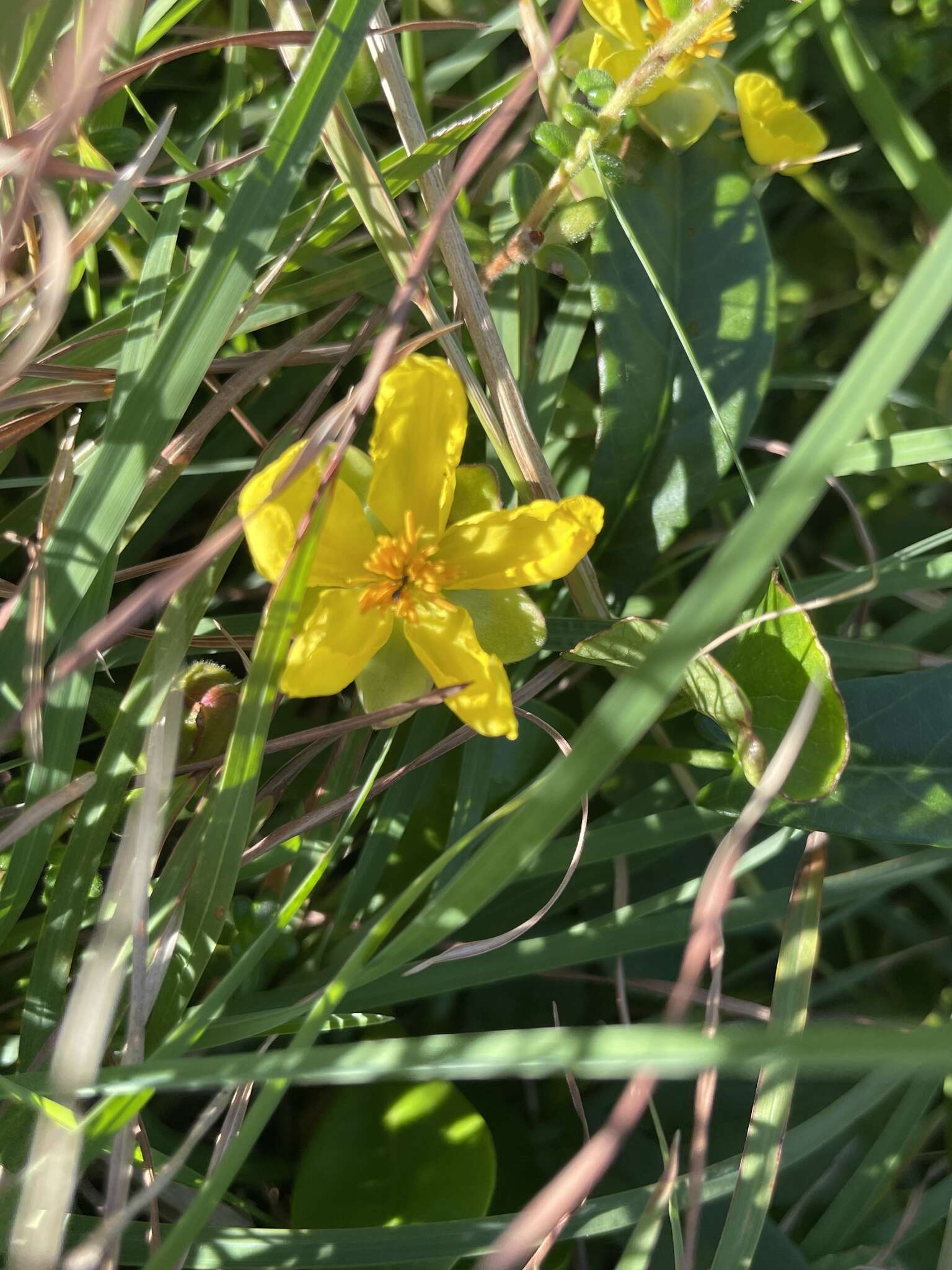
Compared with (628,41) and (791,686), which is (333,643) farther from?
(628,41)

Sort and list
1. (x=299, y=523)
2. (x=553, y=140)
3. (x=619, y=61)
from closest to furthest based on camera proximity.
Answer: (x=299, y=523)
(x=553, y=140)
(x=619, y=61)

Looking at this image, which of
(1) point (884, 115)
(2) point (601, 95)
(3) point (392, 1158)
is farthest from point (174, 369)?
(1) point (884, 115)

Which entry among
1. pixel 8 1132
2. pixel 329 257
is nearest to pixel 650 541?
pixel 329 257

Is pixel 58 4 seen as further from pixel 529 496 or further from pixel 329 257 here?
pixel 529 496

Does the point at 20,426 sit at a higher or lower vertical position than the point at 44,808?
higher

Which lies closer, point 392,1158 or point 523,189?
point 523,189

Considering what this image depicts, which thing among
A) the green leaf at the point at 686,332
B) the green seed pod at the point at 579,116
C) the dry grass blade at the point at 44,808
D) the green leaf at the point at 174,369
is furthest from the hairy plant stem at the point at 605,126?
the dry grass blade at the point at 44,808

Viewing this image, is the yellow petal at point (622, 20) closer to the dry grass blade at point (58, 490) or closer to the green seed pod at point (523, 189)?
the green seed pod at point (523, 189)
